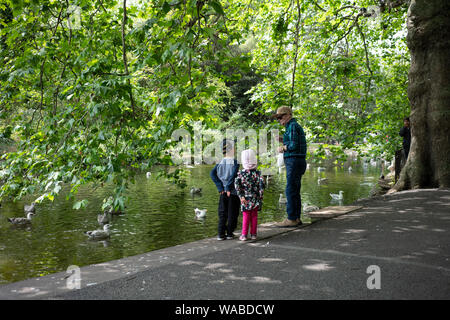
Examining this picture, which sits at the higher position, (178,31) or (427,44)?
(427,44)

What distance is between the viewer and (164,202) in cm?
1455

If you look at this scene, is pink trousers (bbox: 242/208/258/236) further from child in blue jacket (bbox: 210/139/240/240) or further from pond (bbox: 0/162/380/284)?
pond (bbox: 0/162/380/284)

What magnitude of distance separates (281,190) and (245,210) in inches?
477

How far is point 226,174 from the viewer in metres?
6.19

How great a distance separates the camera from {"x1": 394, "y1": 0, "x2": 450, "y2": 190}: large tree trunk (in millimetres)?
9438

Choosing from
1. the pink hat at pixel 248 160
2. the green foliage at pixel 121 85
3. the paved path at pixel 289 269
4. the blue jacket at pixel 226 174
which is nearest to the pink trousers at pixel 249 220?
the paved path at pixel 289 269

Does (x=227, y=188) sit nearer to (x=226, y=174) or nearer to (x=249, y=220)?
(x=226, y=174)

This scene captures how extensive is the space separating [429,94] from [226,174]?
6666 mm

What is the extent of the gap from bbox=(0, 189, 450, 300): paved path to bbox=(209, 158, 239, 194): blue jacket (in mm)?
916

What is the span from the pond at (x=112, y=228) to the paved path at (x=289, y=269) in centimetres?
197

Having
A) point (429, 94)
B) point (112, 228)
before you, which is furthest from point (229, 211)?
point (429, 94)

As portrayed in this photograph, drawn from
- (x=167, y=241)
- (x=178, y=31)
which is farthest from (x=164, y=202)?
(x=178, y=31)

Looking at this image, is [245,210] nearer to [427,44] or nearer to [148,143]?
[148,143]
